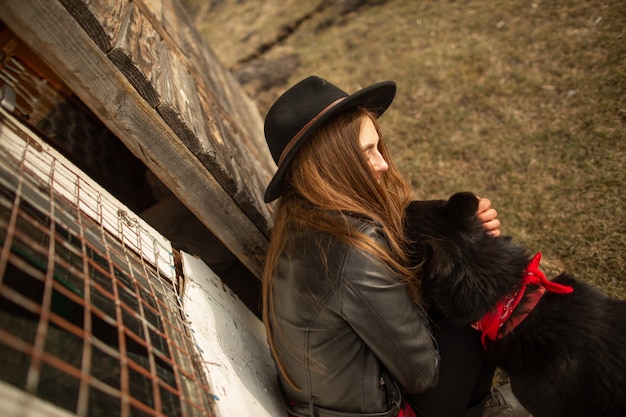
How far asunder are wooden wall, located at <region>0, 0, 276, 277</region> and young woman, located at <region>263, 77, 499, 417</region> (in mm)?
348

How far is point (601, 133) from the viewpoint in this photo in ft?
9.46

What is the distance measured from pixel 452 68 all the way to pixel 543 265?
265 centimetres

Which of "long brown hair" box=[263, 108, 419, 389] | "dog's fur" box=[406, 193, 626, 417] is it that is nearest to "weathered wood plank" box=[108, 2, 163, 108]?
"long brown hair" box=[263, 108, 419, 389]

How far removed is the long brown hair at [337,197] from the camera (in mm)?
1480

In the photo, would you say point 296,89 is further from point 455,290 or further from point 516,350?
point 516,350

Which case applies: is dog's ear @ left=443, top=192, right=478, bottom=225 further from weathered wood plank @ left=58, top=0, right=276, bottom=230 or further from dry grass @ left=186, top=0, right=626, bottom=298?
dry grass @ left=186, top=0, right=626, bottom=298

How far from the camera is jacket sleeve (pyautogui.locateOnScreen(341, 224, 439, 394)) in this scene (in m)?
1.36

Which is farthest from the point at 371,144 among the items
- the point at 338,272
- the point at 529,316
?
the point at 529,316

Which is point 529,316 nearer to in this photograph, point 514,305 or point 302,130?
point 514,305

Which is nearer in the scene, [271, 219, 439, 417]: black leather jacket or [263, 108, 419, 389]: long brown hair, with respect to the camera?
[271, 219, 439, 417]: black leather jacket

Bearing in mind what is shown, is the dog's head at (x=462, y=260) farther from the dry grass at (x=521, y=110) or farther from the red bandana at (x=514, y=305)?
the dry grass at (x=521, y=110)

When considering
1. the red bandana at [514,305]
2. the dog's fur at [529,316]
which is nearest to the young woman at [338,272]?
the dog's fur at [529,316]

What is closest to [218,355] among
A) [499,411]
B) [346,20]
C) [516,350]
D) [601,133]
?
[516,350]

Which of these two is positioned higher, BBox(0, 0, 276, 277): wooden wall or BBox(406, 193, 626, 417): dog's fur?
BBox(0, 0, 276, 277): wooden wall
